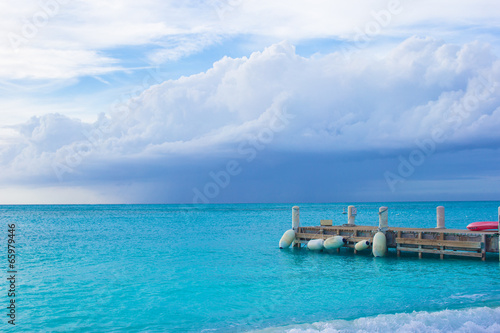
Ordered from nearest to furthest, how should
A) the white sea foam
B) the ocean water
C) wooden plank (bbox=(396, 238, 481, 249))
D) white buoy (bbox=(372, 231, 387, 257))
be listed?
1. the white sea foam
2. the ocean water
3. wooden plank (bbox=(396, 238, 481, 249))
4. white buoy (bbox=(372, 231, 387, 257))

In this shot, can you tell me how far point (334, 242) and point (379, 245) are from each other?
3.19 meters

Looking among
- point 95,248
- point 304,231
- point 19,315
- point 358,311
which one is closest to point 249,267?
point 304,231

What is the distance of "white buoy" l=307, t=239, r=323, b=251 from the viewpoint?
1204 inches

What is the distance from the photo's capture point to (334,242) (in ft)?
97.2

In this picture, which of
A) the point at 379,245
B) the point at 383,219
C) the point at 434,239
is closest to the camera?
the point at 434,239

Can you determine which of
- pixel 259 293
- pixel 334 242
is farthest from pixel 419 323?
pixel 334 242

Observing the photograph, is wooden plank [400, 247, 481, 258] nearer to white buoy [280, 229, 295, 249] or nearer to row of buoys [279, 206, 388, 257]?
row of buoys [279, 206, 388, 257]

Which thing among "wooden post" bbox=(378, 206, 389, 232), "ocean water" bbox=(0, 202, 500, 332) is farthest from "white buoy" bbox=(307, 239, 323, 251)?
"wooden post" bbox=(378, 206, 389, 232)

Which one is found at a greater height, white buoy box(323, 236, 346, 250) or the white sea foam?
white buoy box(323, 236, 346, 250)

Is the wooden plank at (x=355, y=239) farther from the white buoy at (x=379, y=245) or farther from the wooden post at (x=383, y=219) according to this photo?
the wooden post at (x=383, y=219)

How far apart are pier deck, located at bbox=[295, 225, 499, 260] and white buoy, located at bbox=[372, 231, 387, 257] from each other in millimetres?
753

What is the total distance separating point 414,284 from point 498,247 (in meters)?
6.98

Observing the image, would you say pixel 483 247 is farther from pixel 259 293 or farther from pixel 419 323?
pixel 259 293

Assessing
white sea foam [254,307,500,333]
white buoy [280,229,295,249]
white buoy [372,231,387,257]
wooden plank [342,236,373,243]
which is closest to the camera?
white sea foam [254,307,500,333]
